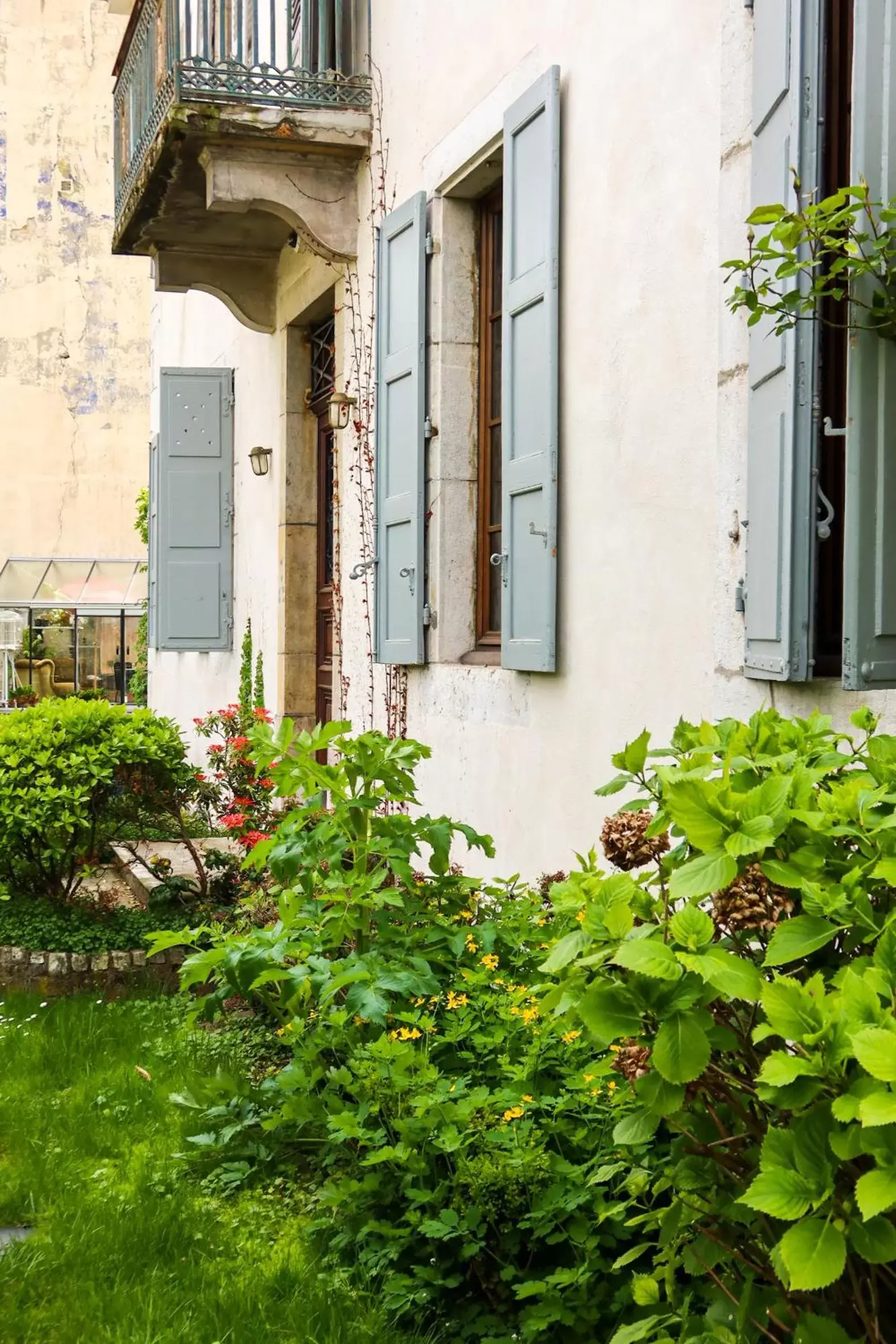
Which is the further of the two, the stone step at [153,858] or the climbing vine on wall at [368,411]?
the stone step at [153,858]

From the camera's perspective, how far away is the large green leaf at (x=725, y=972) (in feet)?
5.51

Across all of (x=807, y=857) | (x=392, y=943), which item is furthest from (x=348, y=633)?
(x=807, y=857)

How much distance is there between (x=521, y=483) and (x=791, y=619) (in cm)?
219

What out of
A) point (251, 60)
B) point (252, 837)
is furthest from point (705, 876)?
point (251, 60)

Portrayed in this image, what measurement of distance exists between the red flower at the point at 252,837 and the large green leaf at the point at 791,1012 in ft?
16.7

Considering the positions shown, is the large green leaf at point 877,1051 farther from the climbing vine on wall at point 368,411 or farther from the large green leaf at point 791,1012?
the climbing vine on wall at point 368,411

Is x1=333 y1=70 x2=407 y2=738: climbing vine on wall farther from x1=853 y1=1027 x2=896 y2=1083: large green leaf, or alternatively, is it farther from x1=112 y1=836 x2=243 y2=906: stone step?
x1=853 y1=1027 x2=896 y2=1083: large green leaf

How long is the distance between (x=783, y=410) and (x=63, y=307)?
78.8ft

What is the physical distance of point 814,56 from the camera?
3275 mm

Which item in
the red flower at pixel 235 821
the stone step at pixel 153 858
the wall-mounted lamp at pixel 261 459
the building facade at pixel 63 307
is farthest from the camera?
the building facade at pixel 63 307

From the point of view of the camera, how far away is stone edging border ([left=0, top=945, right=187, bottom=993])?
6.16 m

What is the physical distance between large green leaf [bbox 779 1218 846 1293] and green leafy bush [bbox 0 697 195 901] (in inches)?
212

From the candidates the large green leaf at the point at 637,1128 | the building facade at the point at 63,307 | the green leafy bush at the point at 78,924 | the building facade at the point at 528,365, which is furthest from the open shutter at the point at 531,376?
the building facade at the point at 63,307

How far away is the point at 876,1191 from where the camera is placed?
1.42m
